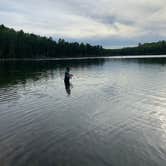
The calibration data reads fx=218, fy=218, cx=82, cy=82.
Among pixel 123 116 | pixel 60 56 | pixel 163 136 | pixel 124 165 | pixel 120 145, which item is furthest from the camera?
pixel 60 56

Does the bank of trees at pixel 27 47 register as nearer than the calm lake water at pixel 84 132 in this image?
No

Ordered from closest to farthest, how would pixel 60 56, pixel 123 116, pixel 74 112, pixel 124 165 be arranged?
pixel 124 165
pixel 123 116
pixel 74 112
pixel 60 56

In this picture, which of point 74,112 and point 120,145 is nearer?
point 120,145

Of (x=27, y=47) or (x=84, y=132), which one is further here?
(x=27, y=47)

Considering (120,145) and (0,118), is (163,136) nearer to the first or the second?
(120,145)

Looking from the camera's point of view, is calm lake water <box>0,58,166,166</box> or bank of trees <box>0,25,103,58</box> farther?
bank of trees <box>0,25,103,58</box>

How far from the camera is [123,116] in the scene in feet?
54.1

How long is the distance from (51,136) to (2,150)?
2892 mm

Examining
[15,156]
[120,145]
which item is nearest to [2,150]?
[15,156]

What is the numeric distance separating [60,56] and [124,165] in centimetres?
18775

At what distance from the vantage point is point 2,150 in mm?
11109

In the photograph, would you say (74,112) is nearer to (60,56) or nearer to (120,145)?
(120,145)

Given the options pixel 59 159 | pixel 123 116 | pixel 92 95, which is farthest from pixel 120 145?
pixel 92 95

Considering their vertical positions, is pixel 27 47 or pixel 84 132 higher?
pixel 27 47
